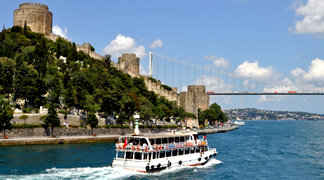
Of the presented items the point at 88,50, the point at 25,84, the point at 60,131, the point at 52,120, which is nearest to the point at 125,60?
the point at 88,50

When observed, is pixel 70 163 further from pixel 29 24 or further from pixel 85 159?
pixel 29 24

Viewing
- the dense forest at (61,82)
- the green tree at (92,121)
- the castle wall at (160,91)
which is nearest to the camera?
the green tree at (92,121)

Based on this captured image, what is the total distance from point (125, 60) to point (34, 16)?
25663 millimetres

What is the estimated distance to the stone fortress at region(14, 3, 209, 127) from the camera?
261ft

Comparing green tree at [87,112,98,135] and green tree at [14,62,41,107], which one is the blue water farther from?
green tree at [14,62,41,107]

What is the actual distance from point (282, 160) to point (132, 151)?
16.0 metres

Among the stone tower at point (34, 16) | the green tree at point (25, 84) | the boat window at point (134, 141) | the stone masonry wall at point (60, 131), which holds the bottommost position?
the stone masonry wall at point (60, 131)

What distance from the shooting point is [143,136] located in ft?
89.0

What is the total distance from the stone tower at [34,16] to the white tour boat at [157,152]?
5750 cm

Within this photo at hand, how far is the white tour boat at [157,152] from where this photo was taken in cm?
A: 2639

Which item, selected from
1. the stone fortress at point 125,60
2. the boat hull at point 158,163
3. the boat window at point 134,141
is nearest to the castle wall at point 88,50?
the stone fortress at point 125,60

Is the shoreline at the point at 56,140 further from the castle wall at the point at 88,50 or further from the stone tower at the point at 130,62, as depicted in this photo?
the stone tower at the point at 130,62

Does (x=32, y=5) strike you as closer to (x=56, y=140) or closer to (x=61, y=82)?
(x=61, y=82)

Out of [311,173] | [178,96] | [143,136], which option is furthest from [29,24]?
[311,173]
